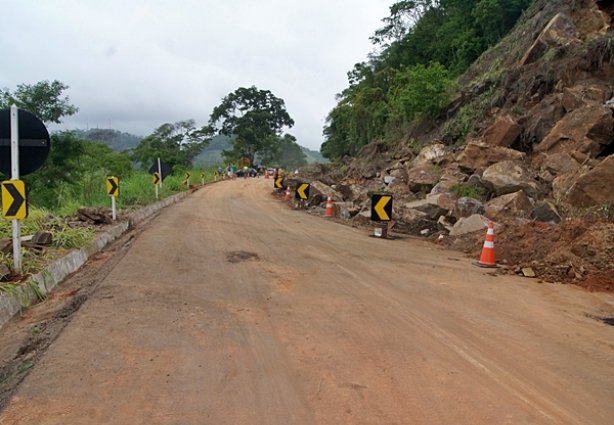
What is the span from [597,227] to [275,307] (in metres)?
6.83

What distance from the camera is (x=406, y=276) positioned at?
8.71 meters

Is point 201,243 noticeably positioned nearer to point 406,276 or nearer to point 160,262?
point 160,262

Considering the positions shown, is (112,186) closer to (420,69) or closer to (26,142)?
(26,142)

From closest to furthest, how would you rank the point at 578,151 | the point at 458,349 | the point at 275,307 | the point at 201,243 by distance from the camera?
the point at 458,349 < the point at 275,307 < the point at 201,243 < the point at 578,151

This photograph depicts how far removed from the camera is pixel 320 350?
5.11 metres

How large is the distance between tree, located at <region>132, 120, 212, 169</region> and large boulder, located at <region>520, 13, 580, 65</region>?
39.1 m

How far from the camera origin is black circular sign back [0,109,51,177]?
288 inches

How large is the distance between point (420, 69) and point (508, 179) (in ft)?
46.8

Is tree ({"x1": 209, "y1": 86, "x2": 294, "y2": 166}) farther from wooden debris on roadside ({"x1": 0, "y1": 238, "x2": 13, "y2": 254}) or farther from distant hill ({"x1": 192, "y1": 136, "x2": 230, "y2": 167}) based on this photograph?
A: wooden debris on roadside ({"x1": 0, "y1": 238, "x2": 13, "y2": 254})

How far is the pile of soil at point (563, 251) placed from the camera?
28.4ft

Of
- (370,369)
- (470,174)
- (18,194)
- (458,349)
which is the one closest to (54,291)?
(18,194)

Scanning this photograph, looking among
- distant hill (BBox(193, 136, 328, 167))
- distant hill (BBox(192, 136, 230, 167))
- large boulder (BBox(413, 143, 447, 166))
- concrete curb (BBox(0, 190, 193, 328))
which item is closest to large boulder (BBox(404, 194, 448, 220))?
large boulder (BBox(413, 143, 447, 166))

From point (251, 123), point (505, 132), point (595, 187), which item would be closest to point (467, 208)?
point (595, 187)

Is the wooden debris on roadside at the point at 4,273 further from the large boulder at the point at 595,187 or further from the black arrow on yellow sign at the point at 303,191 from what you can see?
the black arrow on yellow sign at the point at 303,191
